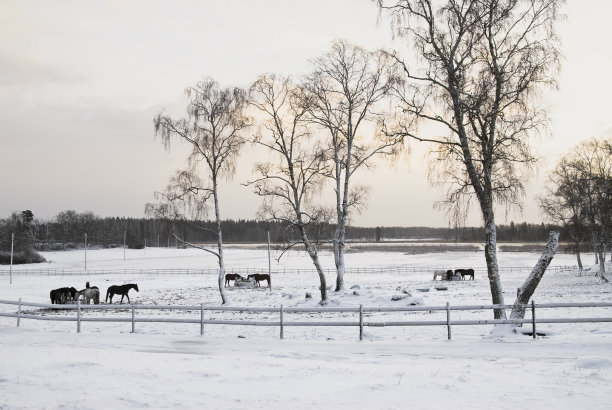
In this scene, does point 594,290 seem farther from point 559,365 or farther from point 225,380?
point 225,380

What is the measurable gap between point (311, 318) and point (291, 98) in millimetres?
10587

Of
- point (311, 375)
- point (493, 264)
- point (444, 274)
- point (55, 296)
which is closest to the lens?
point (311, 375)

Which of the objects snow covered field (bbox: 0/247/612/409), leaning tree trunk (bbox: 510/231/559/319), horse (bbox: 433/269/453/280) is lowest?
horse (bbox: 433/269/453/280)

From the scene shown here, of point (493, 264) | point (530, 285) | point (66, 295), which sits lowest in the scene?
point (66, 295)

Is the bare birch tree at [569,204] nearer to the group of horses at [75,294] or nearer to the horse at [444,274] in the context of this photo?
the horse at [444,274]

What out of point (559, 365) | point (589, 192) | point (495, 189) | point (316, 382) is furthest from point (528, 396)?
point (589, 192)

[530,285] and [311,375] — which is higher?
[530,285]

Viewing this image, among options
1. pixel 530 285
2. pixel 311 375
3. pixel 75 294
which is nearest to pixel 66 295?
pixel 75 294

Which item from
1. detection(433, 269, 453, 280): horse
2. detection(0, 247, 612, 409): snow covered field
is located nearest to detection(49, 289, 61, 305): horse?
detection(0, 247, 612, 409): snow covered field

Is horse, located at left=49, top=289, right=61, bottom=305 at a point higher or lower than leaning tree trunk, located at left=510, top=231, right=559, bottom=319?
lower

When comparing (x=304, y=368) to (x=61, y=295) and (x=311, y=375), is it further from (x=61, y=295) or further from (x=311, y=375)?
(x=61, y=295)

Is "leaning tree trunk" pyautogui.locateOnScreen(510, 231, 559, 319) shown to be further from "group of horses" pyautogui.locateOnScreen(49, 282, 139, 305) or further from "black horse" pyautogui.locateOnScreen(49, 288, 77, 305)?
"black horse" pyautogui.locateOnScreen(49, 288, 77, 305)

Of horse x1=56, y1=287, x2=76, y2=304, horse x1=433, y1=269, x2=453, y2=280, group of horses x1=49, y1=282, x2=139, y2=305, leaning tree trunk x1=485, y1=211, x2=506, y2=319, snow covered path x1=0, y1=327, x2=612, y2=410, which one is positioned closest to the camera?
snow covered path x1=0, y1=327, x2=612, y2=410

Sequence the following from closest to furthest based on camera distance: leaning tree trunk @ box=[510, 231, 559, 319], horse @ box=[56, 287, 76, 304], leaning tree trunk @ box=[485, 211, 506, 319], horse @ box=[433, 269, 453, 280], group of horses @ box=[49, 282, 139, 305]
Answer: leaning tree trunk @ box=[510, 231, 559, 319] → leaning tree trunk @ box=[485, 211, 506, 319] → group of horses @ box=[49, 282, 139, 305] → horse @ box=[56, 287, 76, 304] → horse @ box=[433, 269, 453, 280]
